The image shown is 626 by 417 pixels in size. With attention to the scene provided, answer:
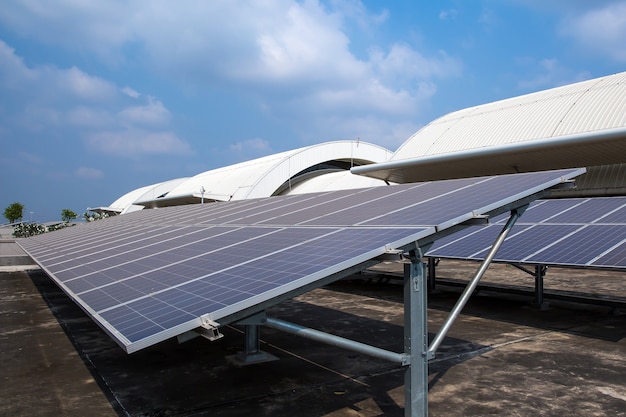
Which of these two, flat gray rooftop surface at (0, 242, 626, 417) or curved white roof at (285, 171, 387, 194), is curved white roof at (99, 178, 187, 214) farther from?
flat gray rooftop surface at (0, 242, 626, 417)

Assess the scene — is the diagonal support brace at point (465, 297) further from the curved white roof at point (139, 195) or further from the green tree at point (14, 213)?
the green tree at point (14, 213)

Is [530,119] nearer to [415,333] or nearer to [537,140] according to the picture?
[537,140]

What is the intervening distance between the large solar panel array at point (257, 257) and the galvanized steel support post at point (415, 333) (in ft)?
1.76

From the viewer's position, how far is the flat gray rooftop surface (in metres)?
8.13

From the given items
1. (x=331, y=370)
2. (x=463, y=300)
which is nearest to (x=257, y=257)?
(x=463, y=300)

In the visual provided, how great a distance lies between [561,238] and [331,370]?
8.47 m

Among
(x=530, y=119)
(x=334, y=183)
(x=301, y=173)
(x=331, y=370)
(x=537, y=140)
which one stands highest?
(x=530, y=119)

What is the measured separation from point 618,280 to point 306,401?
1968 centimetres

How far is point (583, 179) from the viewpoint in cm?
2664

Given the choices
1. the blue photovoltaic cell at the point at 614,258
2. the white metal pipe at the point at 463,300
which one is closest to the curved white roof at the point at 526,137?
the blue photovoltaic cell at the point at 614,258

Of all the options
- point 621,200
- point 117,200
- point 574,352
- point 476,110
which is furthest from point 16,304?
point 117,200

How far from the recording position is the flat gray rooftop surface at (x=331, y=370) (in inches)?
320

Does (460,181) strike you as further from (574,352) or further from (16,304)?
(16,304)

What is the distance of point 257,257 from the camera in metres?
7.54
